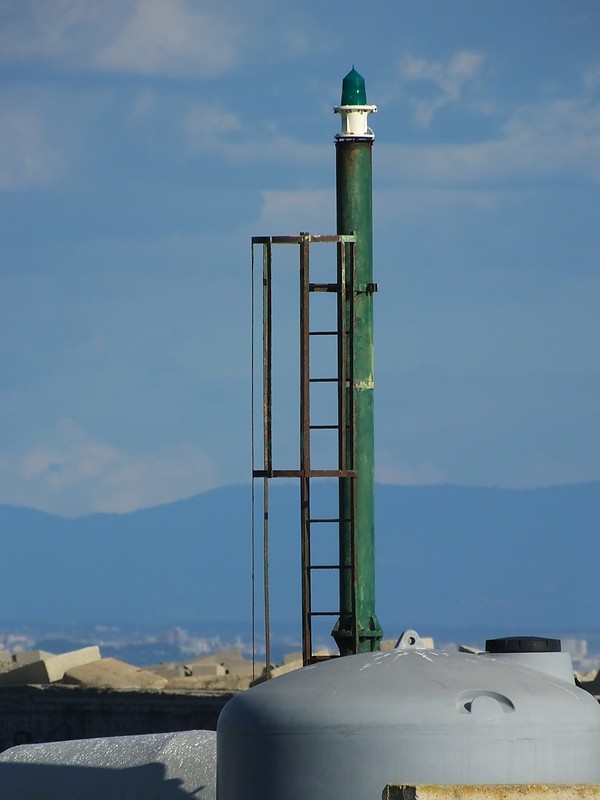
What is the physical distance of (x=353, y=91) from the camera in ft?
59.3

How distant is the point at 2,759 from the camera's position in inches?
619

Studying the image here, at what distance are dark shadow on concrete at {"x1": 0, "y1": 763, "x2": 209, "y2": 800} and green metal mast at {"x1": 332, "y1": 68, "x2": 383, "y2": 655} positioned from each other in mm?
3821

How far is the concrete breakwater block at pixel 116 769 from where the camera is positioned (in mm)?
13664

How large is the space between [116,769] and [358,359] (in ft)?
18.2

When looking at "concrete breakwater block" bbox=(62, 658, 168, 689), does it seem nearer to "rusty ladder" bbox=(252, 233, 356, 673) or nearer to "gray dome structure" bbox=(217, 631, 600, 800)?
"rusty ladder" bbox=(252, 233, 356, 673)

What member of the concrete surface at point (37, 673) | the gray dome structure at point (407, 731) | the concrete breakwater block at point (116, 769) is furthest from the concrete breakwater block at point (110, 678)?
the gray dome structure at point (407, 731)

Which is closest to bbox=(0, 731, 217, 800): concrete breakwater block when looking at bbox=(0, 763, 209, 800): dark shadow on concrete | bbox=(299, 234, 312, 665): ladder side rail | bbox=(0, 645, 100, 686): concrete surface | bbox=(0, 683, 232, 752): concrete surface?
bbox=(0, 763, 209, 800): dark shadow on concrete

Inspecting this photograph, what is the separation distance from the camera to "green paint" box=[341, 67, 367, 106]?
1808 centimetres

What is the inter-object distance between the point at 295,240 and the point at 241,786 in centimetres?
765

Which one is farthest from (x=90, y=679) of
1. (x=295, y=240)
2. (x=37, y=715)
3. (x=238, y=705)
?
(x=238, y=705)

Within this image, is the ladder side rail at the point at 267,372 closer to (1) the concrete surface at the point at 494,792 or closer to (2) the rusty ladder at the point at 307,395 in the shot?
(2) the rusty ladder at the point at 307,395

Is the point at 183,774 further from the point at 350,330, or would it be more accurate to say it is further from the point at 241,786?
the point at 350,330

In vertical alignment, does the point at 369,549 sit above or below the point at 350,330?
below

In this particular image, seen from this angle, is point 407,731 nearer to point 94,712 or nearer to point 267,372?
point 267,372
